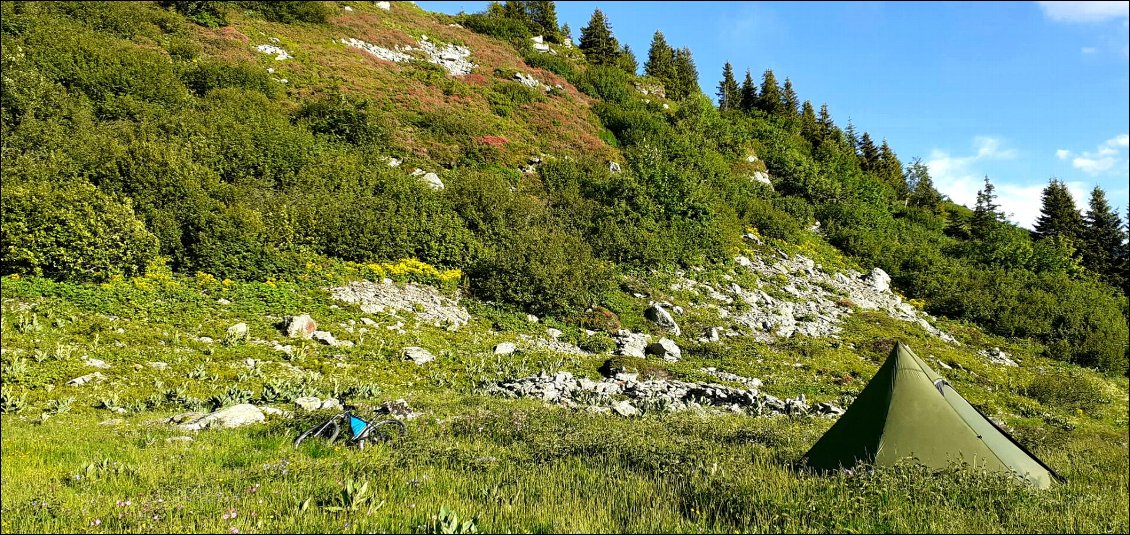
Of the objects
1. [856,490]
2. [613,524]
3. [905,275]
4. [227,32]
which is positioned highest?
[227,32]

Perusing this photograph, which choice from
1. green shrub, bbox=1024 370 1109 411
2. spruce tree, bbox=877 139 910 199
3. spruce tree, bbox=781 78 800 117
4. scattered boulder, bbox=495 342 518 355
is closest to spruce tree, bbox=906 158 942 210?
spruce tree, bbox=877 139 910 199

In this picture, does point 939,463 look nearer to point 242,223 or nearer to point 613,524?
point 613,524

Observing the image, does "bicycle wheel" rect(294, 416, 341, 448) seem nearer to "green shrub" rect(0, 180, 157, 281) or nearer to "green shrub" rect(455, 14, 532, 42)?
"green shrub" rect(0, 180, 157, 281)

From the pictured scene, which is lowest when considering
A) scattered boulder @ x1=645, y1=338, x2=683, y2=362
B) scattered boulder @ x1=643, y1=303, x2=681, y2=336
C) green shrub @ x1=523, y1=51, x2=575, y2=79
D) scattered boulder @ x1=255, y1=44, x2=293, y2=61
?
scattered boulder @ x1=645, y1=338, x2=683, y2=362

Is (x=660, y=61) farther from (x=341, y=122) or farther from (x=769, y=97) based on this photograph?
(x=341, y=122)

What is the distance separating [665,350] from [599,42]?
49514 mm

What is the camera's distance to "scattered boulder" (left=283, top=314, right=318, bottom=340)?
493 inches

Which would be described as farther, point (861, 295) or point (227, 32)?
point (227, 32)

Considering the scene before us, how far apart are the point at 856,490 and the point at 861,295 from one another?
2724 cm

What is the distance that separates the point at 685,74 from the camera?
60719 millimetres

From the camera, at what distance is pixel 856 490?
504cm

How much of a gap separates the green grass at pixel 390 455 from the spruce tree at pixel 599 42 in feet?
158

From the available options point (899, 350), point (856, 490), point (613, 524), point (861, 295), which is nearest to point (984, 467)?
point (899, 350)

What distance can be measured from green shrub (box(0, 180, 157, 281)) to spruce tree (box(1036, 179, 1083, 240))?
7133 cm
